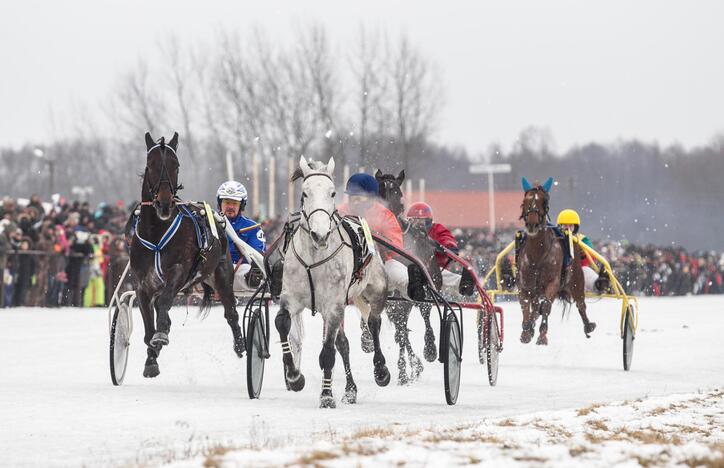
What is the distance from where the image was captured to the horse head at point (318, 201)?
31.5 ft

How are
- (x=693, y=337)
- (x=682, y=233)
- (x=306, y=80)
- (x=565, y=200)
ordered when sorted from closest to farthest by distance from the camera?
(x=693, y=337) → (x=306, y=80) → (x=682, y=233) → (x=565, y=200)

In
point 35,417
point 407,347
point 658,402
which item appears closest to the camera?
point 35,417

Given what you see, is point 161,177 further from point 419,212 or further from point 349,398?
point 419,212

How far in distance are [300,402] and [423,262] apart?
318cm

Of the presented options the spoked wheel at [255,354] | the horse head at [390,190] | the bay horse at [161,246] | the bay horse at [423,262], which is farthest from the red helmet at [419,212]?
the spoked wheel at [255,354]

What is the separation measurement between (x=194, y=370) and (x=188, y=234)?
249 centimetres

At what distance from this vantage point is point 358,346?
57.5 ft

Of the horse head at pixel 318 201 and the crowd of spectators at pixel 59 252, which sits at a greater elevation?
the crowd of spectators at pixel 59 252


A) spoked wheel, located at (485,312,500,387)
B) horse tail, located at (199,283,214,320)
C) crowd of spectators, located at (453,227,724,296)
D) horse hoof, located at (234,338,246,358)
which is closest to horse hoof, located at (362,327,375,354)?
spoked wheel, located at (485,312,500,387)

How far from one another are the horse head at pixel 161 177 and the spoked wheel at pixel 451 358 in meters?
2.73

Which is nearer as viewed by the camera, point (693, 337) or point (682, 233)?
point (693, 337)

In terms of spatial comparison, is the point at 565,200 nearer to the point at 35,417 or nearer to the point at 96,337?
the point at 96,337

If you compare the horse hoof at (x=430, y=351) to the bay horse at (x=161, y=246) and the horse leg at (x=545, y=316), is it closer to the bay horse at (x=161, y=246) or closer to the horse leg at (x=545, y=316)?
the bay horse at (x=161, y=246)

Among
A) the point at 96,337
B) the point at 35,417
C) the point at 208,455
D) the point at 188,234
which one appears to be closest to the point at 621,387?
the point at 188,234
